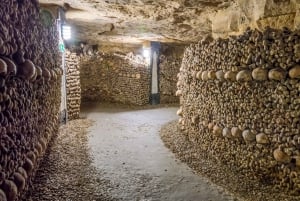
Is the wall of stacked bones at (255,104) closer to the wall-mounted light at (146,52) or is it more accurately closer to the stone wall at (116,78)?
the stone wall at (116,78)

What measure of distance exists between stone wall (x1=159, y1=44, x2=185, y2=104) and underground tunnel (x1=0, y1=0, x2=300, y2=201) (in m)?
3.93

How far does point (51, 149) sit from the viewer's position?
4312mm

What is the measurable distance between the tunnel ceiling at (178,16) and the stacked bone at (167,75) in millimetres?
2520

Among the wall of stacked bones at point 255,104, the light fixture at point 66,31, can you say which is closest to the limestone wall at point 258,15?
the wall of stacked bones at point 255,104

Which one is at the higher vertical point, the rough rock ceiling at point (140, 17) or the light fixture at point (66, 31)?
the rough rock ceiling at point (140, 17)

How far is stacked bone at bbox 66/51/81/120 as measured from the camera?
6.65 metres

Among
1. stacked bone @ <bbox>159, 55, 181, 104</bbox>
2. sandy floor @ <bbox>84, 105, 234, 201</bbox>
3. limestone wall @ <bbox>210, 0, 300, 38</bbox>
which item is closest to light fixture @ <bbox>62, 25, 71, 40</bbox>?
sandy floor @ <bbox>84, 105, 234, 201</bbox>

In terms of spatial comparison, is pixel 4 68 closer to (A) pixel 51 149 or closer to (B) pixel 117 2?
(A) pixel 51 149

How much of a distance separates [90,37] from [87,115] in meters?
2.77

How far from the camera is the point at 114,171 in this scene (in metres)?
3.68

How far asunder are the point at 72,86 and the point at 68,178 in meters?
3.83

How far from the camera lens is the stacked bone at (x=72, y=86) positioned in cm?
665

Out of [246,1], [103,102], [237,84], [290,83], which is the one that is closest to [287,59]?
[290,83]

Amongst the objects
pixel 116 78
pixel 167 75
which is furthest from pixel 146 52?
pixel 116 78
